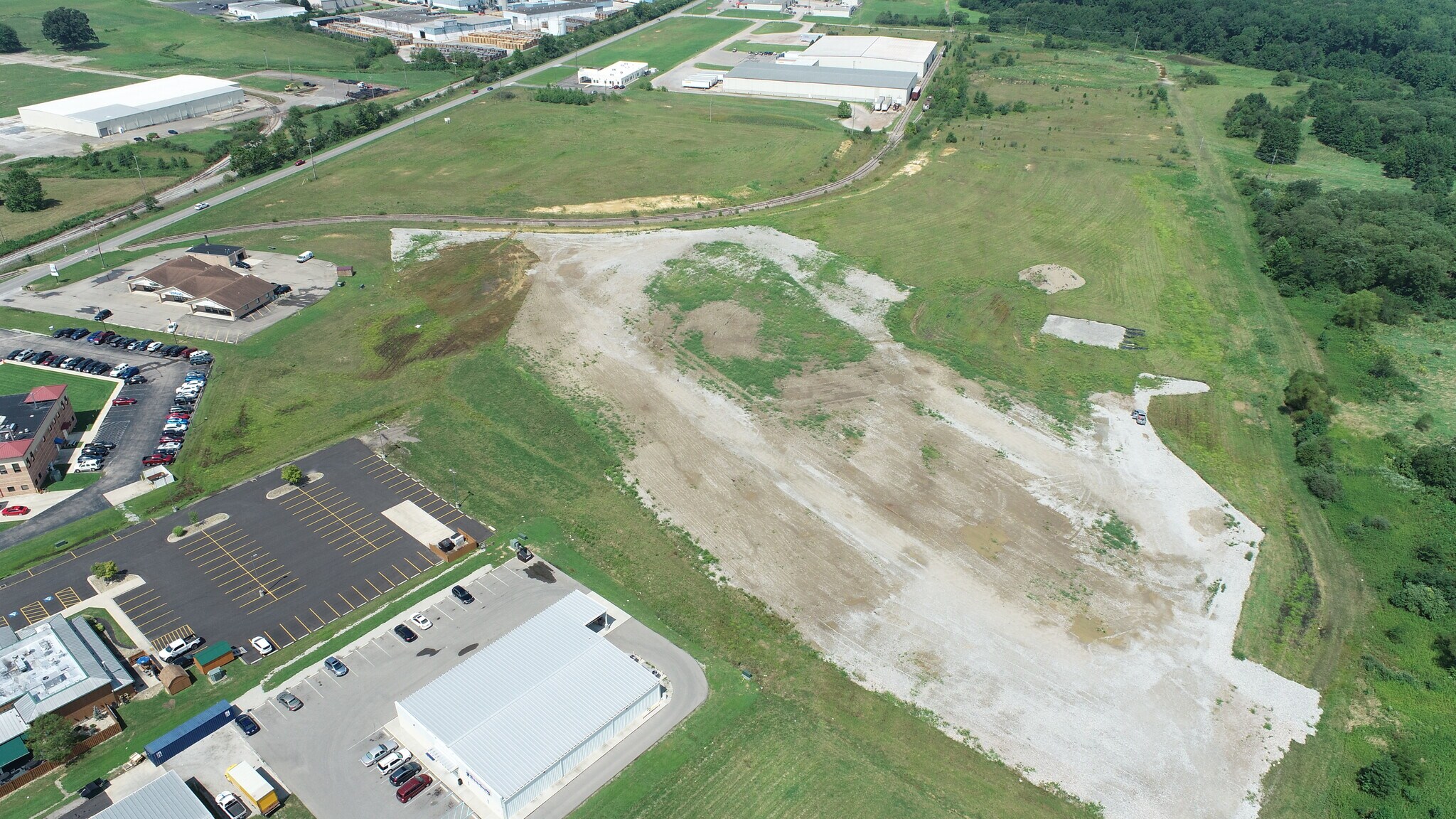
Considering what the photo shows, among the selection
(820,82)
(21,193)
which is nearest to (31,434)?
(21,193)

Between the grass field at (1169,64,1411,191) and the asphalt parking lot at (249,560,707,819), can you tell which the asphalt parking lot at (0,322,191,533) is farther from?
the grass field at (1169,64,1411,191)

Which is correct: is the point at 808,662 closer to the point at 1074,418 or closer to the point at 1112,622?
the point at 1112,622

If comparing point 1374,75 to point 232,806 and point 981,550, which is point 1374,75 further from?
point 232,806

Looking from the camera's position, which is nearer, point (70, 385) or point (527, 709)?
point (527, 709)

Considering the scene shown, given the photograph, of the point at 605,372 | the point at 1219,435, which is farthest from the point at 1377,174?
the point at 605,372

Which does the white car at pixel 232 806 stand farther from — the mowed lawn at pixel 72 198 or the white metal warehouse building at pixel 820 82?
the white metal warehouse building at pixel 820 82

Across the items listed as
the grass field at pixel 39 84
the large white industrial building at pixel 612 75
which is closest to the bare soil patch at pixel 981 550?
the large white industrial building at pixel 612 75

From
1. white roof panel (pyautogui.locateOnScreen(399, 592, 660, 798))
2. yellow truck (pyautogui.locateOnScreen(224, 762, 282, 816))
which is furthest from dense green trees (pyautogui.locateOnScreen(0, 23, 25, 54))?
white roof panel (pyautogui.locateOnScreen(399, 592, 660, 798))
